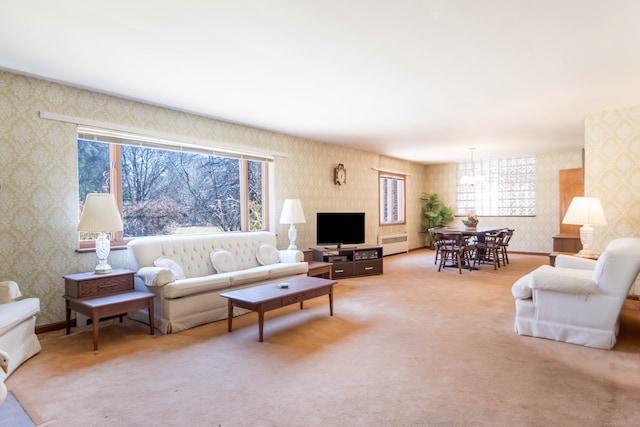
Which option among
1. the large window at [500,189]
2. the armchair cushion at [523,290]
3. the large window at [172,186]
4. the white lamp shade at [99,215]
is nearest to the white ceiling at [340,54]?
the large window at [172,186]

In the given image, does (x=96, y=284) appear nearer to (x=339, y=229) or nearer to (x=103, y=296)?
(x=103, y=296)

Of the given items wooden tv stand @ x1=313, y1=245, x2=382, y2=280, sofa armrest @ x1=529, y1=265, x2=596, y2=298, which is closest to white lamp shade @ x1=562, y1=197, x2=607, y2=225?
sofa armrest @ x1=529, y1=265, x2=596, y2=298

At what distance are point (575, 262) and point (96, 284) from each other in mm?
5158

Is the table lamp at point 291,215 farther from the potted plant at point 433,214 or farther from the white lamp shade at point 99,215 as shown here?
the potted plant at point 433,214

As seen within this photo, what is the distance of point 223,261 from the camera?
4.57 metres

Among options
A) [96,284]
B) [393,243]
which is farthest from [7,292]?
[393,243]

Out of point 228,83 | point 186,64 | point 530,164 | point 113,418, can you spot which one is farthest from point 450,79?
point 530,164

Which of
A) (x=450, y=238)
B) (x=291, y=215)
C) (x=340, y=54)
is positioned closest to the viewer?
(x=340, y=54)

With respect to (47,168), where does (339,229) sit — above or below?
below

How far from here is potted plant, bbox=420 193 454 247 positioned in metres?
10.3

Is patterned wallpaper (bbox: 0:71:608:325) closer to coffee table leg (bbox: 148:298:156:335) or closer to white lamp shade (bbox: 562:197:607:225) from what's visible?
A: coffee table leg (bbox: 148:298:156:335)

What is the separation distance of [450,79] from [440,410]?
3.04m

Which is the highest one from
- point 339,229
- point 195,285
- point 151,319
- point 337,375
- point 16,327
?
point 339,229

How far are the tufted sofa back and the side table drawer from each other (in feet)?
0.88
